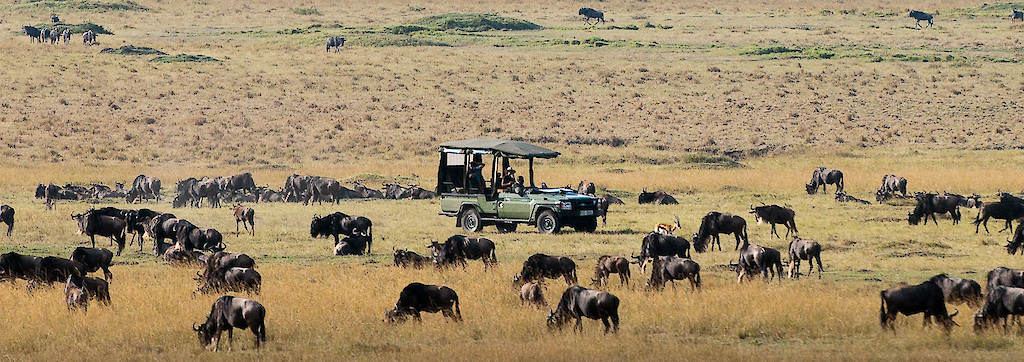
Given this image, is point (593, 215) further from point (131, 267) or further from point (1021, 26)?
point (1021, 26)

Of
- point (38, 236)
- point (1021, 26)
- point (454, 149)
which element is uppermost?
point (1021, 26)

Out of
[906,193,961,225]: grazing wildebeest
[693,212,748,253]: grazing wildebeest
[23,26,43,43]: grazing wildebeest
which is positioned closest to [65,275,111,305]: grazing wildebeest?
[693,212,748,253]: grazing wildebeest

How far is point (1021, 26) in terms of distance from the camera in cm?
10175

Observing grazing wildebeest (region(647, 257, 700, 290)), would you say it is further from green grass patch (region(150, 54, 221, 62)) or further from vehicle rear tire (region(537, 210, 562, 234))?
green grass patch (region(150, 54, 221, 62))

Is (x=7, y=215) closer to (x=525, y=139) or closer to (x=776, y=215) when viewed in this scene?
(x=776, y=215)

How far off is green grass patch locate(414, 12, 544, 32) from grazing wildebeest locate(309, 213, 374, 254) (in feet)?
260

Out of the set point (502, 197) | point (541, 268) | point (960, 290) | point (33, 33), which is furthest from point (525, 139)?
point (960, 290)

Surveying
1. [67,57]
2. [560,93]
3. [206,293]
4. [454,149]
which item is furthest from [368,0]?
[206,293]

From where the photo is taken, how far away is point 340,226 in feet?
96.2

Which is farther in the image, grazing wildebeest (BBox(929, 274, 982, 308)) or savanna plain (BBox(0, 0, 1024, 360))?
grazing wildebeest (BBox(929, 274, 982, 308))

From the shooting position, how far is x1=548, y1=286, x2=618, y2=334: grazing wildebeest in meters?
16.0

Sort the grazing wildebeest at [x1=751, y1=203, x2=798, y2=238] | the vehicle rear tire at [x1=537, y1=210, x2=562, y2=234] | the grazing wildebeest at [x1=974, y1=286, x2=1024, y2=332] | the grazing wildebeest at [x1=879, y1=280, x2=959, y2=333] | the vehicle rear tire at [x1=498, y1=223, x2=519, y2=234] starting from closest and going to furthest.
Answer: the grazing wildebeest at [x1=974, y1=286, x2=1024, y2=332] → the grazing wildebeest at [x1=879, y1=280, x2=959, y2=333] → the grazing wildebeest at [x1=751, y1=203, x2=798, y2=238] → the vehicle rear tire at [x1=537, y1=210, x2=562, y2=234] → the vehicle rear tire at [x1=498, y1=223, x2=519, y2=234]

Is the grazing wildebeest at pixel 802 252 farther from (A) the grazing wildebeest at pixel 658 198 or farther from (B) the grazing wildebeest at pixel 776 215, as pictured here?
(A) the grazing wildebeest at pixel 658 198

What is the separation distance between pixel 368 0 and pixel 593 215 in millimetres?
104877
